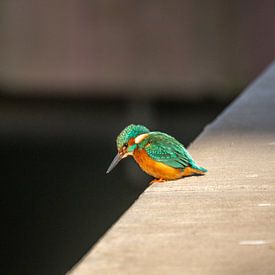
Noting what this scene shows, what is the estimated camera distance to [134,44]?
50.1ft

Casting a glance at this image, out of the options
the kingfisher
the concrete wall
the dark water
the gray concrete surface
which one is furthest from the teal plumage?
the concrete wall

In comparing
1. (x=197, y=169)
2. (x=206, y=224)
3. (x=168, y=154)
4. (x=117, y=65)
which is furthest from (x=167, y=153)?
(x=117, y=65)

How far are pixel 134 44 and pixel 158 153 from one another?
1042 cm

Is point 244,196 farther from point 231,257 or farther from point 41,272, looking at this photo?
point 41,272

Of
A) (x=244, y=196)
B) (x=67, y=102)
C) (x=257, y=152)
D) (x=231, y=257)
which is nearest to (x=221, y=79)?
(x=67, y=102)

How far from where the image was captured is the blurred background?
49.6ft

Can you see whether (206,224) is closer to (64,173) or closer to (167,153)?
(167,153)

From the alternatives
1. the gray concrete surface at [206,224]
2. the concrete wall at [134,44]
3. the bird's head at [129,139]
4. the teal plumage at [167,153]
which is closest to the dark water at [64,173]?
the concrete wall at [134,44]

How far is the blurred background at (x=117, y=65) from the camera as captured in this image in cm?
1513

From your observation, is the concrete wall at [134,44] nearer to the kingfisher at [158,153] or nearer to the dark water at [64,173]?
the dark water at [64,173]

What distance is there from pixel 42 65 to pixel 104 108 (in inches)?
41.0

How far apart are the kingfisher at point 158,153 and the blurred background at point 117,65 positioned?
924cm

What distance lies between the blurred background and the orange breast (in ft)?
30.4

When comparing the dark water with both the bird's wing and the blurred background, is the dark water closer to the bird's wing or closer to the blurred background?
the blurred background
